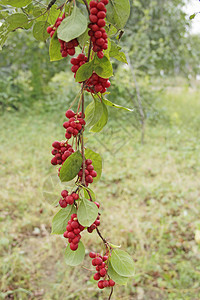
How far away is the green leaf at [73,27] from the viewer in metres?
0.32

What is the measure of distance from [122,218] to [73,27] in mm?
1587

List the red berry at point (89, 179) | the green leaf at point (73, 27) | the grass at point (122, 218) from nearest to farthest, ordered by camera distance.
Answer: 1. the green leaf at point (73, 27)
2. the red berry at point (89, 179)
3. the grass at point (122, 218)

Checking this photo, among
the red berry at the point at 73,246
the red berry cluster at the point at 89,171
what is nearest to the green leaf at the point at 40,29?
the red berry cluster at the point at 89,171

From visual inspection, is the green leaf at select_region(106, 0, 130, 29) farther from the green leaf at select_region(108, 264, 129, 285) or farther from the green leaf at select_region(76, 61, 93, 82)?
the green leaf at select_region(108, 264, 129, 285)

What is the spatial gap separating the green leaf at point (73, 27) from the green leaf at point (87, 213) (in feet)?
0.68

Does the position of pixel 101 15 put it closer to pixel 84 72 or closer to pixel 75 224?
pixel 84 72

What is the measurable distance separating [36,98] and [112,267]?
12.8ft

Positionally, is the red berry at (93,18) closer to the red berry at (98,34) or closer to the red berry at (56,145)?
the red berry at (98,34)

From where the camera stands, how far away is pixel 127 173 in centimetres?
241

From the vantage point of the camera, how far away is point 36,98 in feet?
13.5

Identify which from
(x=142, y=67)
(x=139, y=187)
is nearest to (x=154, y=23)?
(x=142, y=67)

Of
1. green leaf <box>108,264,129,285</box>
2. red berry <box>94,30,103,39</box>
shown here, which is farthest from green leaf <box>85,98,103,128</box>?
green leaf <box>108,264,129,285</box>

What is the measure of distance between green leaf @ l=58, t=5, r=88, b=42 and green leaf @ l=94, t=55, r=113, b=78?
0.17 feet

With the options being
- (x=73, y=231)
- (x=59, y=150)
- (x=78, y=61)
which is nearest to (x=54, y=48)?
(x=78, y=61)
